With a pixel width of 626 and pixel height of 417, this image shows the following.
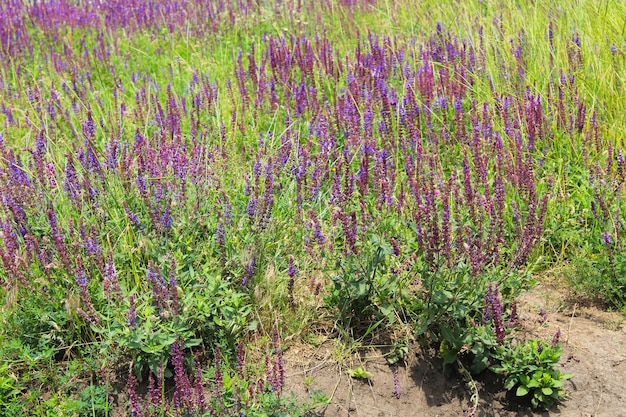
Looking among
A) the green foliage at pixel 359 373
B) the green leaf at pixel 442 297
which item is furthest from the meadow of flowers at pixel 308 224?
the green foliage at pixel 359 373

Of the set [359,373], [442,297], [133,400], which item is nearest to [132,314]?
[133,400]

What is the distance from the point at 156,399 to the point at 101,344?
33 cm

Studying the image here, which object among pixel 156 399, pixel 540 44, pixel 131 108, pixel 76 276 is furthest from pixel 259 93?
pixel 156 399

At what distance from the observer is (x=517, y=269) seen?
9.72ft

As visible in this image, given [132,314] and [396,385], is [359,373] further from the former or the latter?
[132,314]

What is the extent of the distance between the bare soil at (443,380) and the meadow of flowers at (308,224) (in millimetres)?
85

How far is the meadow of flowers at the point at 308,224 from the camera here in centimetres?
279

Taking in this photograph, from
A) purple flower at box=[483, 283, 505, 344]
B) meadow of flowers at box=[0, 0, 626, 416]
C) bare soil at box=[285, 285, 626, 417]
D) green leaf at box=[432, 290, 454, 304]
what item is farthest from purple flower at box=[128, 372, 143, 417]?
purple flower at box=[483, 283, 505, 344]

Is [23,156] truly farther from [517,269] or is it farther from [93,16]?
[93,16]

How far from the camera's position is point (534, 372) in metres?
2.79

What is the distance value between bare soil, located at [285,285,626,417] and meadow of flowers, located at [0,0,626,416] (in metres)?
0.09

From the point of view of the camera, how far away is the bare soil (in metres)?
2.83

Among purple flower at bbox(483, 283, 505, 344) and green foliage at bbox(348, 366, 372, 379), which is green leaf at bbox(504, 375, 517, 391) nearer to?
purple flower at bbox(483, 283, 505, 344)

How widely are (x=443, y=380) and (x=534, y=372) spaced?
40 centimetres
